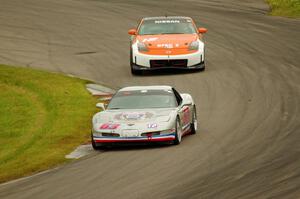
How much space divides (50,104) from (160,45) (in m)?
5.13

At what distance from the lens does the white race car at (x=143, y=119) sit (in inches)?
782

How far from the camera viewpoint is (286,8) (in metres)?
41.6

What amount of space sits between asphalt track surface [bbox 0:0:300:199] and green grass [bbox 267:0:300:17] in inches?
23.9

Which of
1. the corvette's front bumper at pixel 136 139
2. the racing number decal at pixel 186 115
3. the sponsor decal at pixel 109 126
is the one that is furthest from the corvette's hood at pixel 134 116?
the racing number decal at pixel 186 115

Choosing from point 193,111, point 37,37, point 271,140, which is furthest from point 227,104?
point 37,37

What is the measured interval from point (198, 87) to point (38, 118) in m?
5.33

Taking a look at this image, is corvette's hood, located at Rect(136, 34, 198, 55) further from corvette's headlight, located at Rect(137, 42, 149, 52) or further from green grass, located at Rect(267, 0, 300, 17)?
green grass, located at Rect(267, 0, 300, 17)

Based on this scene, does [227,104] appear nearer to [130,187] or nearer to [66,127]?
[66,127]

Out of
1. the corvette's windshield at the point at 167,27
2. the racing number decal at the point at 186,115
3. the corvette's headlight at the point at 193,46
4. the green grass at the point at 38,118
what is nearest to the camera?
the green grass at the point at 38,118

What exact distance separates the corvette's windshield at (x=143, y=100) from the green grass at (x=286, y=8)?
20.0 m

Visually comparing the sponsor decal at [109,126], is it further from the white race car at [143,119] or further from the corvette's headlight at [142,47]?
the corvette's headlight at [142,47]

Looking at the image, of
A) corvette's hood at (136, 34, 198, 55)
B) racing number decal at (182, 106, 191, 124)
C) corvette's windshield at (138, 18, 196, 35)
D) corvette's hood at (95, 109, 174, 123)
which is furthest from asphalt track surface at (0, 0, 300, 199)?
corvette's windshield at (138, 18, 196, 35)

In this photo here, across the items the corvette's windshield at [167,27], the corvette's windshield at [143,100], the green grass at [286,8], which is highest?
the corvette's windshield at [143,100]

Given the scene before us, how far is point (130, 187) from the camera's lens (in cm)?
1580
